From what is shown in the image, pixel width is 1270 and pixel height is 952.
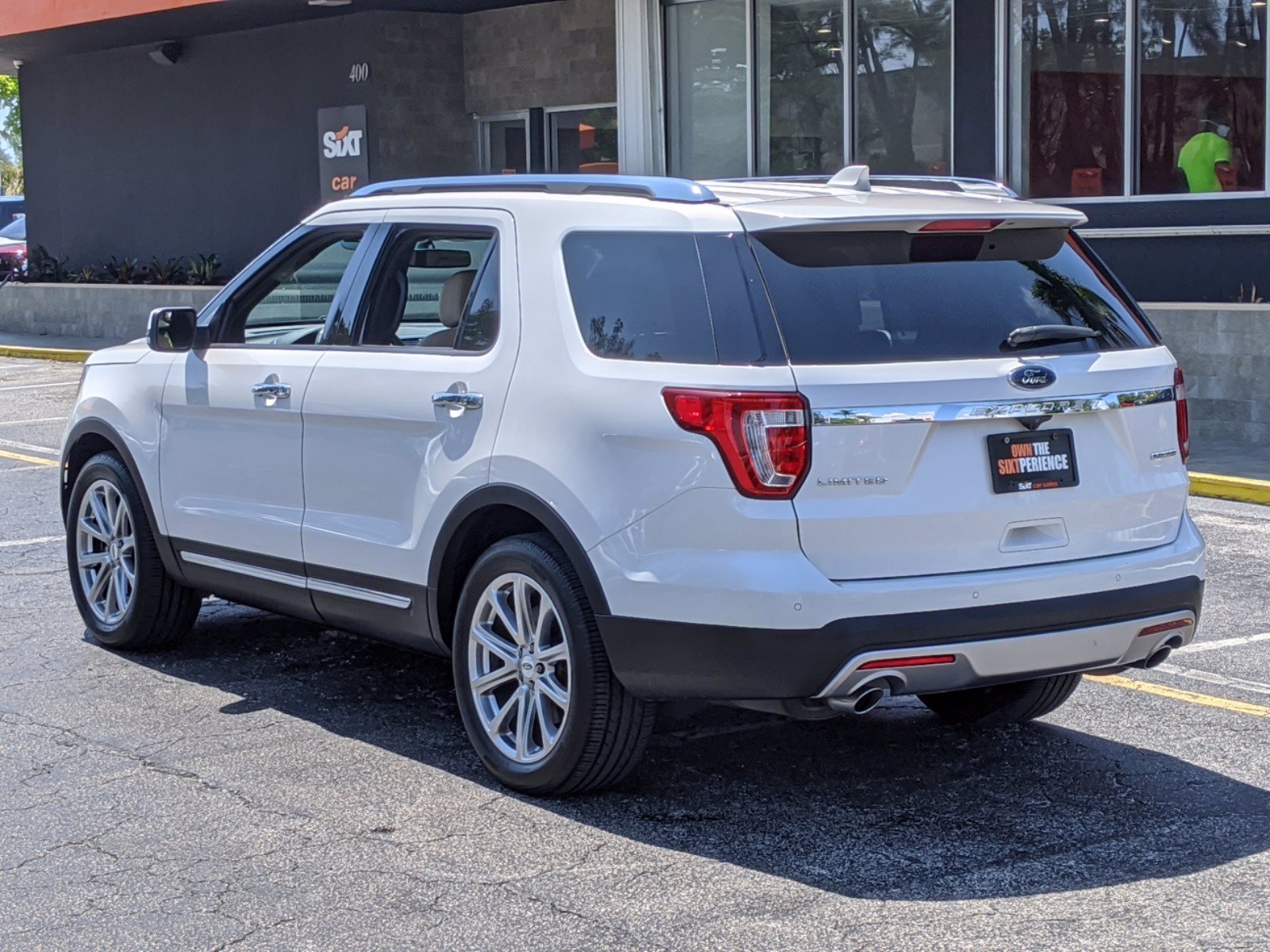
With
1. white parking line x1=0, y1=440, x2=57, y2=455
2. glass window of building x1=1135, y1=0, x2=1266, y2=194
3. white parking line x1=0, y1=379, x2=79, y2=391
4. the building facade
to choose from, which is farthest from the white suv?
white parking line x1=0, y1=379, x2=79, y2=391

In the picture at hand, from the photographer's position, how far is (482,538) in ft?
18.7

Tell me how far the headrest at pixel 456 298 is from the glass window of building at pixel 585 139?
55.7 feet

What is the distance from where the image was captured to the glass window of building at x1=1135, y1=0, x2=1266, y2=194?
15383mm

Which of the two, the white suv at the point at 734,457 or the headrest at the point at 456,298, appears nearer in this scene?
the white suv at the point at 734,457

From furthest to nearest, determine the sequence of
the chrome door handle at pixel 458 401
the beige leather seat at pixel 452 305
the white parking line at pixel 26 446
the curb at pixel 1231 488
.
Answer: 1. the white parking line at pixel 26 446
2. the curb at pixel 1231 488
3. the beige leather seat at pixel 452 305
4. the chrome door handle at pixel 458 401

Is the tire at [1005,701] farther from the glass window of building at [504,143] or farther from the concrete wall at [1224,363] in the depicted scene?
the glass window of building at [504,143]

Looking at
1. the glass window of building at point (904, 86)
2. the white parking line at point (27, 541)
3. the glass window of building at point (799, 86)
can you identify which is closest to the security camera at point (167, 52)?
the glass window of building at point (799, 86)

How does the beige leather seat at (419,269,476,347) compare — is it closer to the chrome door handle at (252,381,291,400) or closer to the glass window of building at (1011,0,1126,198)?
the chrome door handle at (252,381,291,400)

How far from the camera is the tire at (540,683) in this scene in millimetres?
5195

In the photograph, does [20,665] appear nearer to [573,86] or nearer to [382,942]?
[382,942]

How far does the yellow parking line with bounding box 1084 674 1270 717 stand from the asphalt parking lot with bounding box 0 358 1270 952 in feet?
0.06

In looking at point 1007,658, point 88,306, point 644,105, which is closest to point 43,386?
point 88,306

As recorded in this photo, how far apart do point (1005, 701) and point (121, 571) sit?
3.64m

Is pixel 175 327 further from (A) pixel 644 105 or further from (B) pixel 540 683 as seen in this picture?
(A) pixel 644 105
